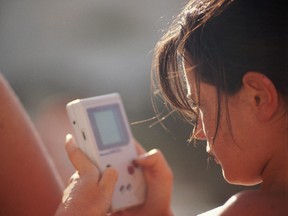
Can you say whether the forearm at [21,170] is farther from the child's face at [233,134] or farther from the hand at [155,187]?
the child's face at [233,134]

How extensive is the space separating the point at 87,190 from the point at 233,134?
0.33 m

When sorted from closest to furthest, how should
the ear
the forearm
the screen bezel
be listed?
the ear, the screen bezel, the forearm

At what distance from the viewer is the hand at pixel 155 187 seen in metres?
1.38

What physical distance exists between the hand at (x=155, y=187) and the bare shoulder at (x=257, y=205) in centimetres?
32

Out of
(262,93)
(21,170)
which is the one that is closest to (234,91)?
(262,93)

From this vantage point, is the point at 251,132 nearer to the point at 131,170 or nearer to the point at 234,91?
the point at 234,91

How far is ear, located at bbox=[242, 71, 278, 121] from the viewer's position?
3.28ft

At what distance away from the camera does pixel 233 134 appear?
1066mm

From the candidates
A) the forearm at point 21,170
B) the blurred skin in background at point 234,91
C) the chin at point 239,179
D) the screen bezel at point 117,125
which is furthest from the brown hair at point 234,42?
the forearm at point 21,170

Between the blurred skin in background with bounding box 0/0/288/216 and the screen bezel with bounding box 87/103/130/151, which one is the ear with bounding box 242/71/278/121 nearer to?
the blurred skin in background with bounding box 0/0/288/216

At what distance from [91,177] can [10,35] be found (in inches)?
107

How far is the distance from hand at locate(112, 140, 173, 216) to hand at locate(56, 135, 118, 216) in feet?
0.45

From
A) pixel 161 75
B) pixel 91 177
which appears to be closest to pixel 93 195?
pixel 91 177

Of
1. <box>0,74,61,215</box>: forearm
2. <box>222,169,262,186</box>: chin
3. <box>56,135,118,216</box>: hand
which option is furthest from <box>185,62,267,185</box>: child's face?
<box>0,74,61,215</box>: forearm
